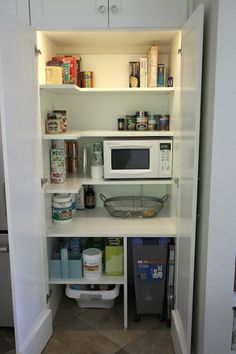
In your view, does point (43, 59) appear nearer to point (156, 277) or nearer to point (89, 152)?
point (89, 152)

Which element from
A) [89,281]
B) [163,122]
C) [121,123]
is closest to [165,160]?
[163,122]

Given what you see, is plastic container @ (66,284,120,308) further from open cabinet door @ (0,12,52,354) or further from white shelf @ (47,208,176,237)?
white shelf @ (47,208,176,237)

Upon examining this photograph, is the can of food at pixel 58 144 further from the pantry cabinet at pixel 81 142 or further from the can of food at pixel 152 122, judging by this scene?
the can of food at pixel 152 122

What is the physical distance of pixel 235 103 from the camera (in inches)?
52.1

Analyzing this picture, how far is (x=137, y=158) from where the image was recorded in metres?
2.22

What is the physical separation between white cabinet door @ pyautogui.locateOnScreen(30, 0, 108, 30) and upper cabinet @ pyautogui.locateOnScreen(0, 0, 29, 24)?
0.11ft

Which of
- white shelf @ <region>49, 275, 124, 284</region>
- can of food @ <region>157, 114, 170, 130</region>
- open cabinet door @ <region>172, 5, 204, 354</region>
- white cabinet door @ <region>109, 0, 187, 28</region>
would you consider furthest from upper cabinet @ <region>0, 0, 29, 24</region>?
white shelf @ <region>49, 275, 124, 284</region>

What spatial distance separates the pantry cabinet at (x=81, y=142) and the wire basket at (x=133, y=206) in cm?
5

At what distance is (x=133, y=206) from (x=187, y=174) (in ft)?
3.05

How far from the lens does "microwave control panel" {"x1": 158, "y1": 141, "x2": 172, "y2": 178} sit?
219 centimetres

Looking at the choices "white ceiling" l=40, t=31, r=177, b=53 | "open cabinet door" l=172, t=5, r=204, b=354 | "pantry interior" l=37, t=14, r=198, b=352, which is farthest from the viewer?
"pantry interior" l=37, t=14, r=198, b=352

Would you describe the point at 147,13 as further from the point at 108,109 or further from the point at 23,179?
the point at 23,179

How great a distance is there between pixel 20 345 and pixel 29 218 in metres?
0.65

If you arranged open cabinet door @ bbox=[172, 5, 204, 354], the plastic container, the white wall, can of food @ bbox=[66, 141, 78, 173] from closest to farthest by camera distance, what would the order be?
1. the white wall
2. open cabinet door @ bbox=[172, 5, 204, 354]
3. the plastic container
4. can of food @ bbox=[66, 141, 78, 173]
